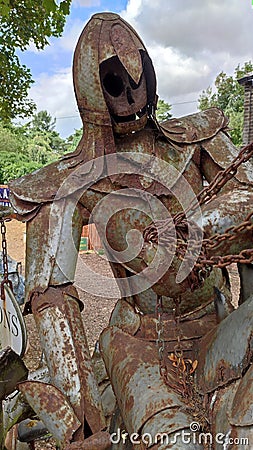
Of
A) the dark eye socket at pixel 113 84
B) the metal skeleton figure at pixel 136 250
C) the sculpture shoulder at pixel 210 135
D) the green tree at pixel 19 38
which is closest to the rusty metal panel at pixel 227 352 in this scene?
the metal skeleton figure at pixel 136 250

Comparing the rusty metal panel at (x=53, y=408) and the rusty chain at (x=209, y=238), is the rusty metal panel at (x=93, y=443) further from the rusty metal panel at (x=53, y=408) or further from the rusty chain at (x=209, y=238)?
the rusty chain at (x=209, y=238)

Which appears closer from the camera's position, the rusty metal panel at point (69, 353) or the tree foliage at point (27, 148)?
the rusty metal panel at point (69, 353)

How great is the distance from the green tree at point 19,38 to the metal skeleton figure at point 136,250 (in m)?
5.00

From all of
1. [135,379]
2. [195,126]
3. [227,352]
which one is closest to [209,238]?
[227,352]

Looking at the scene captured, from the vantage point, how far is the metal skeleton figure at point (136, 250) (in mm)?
1296

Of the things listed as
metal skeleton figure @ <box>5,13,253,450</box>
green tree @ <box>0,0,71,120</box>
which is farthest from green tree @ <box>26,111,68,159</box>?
metal skeleton figure @ <box>5,13,253,450</box>

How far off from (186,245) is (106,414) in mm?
910

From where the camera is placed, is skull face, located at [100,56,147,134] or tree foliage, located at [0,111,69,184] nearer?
skull face, located at [100,56,147,134]

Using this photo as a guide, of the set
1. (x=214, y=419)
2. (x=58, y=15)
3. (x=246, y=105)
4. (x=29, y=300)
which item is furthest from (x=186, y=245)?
(x=246, y=105)

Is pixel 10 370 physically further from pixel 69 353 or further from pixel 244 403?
pixel 244 403

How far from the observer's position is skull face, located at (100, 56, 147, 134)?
1.62 m

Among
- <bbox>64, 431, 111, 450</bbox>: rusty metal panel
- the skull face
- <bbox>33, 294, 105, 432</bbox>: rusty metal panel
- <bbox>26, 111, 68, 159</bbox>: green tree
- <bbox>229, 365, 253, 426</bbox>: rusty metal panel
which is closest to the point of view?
<bbox>229, 365, 253, 426</bbox>: rusty metal panel

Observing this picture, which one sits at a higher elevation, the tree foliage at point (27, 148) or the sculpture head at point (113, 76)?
the tree foliage at point (27, 148)

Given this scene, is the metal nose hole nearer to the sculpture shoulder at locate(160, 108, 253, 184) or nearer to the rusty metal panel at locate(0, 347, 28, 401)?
the sculpture shoulder at locate(160, 108, 253, 184)
